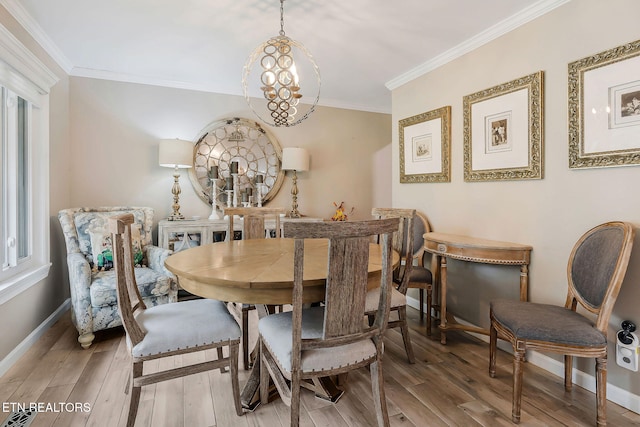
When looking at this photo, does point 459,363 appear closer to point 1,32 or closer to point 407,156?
point 407,156

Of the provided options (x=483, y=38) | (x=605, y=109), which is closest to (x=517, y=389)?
(x=605, y=109)

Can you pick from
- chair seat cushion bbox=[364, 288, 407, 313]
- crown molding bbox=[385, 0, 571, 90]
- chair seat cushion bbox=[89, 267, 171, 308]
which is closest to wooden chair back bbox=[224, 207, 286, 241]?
chair seat cushion bbox=[89, 267, 171, 308]

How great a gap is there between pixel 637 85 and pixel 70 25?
12.2 ft

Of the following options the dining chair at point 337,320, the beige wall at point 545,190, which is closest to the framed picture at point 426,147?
the beige wall at point 545,190

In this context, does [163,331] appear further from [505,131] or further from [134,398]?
[505,131]

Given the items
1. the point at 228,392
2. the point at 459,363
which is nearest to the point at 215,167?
the point at 228,392

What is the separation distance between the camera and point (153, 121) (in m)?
3.55

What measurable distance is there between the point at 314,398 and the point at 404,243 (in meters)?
1.26

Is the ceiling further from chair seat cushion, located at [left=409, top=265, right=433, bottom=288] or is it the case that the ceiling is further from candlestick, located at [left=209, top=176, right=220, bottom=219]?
chair seat cushion, located at [left=409, top=265, right=433, bottom=288]

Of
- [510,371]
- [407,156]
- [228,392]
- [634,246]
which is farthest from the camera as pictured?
[407,156]

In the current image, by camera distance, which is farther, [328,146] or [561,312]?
[328,146]

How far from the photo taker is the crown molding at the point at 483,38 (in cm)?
213

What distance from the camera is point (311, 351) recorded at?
133cm

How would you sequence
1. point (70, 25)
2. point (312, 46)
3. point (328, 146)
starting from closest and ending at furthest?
point (70, 25) < point (312, 46) < point (328, 146)
